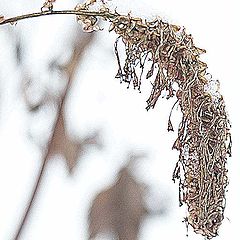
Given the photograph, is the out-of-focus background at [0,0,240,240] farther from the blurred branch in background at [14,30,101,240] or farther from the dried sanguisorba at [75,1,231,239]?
the dried sanguisorba at [75,1,231,239]

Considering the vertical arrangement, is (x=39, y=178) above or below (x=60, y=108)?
below

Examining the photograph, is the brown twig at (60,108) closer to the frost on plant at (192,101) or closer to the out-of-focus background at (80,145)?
the out-of-focus background at (80,145)

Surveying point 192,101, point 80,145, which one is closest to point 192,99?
point 192,101

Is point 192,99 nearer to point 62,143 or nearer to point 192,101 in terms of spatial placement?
point 192,101

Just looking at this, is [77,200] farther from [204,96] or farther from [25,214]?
[204,96]

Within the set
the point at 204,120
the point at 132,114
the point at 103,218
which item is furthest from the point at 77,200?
the point at 204,120
